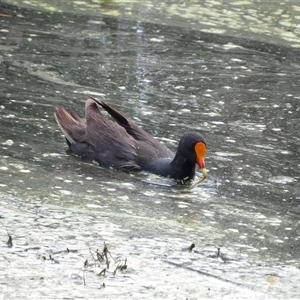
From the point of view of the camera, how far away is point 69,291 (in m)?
5.18

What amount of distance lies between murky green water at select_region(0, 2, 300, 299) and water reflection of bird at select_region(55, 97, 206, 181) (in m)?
0.12

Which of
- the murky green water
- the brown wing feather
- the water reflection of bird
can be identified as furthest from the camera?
the brown wing feather

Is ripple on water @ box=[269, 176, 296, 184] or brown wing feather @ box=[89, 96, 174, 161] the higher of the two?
brown wing feather @ box=[89, 96, 174, 161]

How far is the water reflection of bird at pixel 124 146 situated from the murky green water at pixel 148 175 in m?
0.12

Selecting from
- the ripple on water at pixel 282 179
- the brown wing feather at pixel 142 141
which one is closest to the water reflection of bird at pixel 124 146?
the brown wing feather at pixel 142 141

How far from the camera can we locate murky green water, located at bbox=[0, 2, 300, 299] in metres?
5.54

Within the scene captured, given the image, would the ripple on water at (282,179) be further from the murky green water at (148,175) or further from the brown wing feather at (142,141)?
the brown wing feather at (142,141)

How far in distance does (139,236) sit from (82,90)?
421 cm

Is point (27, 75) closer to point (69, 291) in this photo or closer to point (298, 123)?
point (298, 123)

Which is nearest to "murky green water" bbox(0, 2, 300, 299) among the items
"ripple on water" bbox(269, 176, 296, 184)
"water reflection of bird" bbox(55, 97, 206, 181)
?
"ripple on water" bbox(269, 176, 296, 184)

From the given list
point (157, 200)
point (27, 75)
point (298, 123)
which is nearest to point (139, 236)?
point (157, 200)

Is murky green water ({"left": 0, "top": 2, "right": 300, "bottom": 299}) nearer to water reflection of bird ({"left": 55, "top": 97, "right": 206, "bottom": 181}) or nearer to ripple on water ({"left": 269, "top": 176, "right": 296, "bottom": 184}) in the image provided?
ripple on water ({"left": 269, "top": 176, "right": 296, "bottom": 184})

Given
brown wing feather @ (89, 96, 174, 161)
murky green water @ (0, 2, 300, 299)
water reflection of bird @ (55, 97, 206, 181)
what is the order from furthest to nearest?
brown wing feather @ (89, 96, 174, 161) → water reflection of bird @ (55, 97, 206, 181) → murky green water @ (0, 2, 300, 299)

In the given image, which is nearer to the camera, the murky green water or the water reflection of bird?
the murky green water
